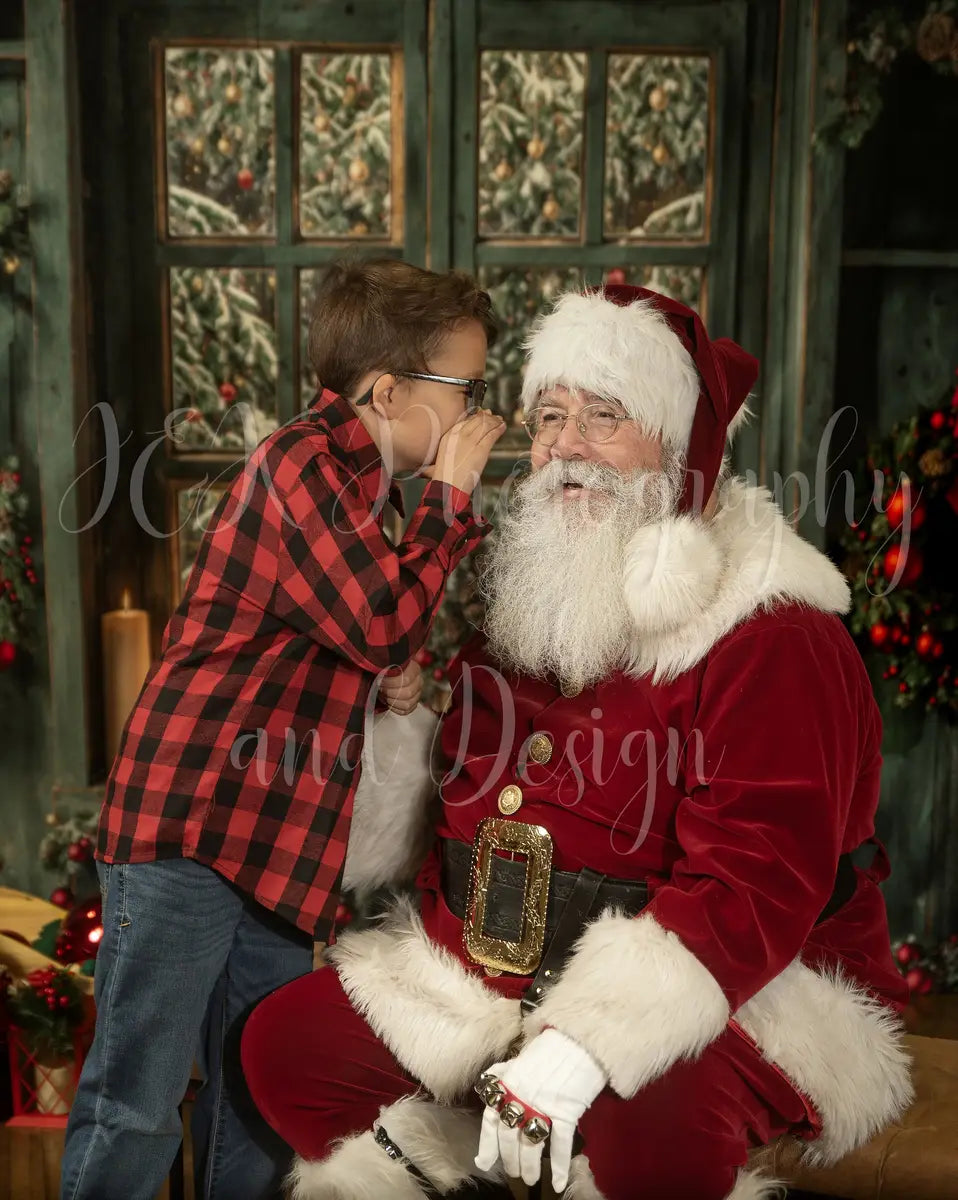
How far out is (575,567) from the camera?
1662mm

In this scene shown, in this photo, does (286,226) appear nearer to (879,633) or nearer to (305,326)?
(305,326)

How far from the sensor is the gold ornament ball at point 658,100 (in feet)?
8.79

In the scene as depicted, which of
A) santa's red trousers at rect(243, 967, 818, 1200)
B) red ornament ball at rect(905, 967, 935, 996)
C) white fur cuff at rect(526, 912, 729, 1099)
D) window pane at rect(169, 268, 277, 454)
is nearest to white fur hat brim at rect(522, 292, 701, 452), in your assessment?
white fur cuff at rect(526, 912, 729, 1099)

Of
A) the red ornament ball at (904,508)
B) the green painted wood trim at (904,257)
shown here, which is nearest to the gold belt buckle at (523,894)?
the red ornament ball at (904,508)

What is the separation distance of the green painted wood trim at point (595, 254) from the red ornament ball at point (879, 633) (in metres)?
0.92

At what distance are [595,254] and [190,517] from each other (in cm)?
114

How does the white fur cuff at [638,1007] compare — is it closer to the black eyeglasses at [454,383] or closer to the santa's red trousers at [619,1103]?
the santa's red trousers at [619,1103]

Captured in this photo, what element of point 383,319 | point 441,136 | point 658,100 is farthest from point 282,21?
point 383,319

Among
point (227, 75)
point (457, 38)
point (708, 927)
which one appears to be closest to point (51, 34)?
point (227, 75)

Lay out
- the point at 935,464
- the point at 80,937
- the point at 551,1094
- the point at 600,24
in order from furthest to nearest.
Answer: the point at 600,24 → the point at 935,464 → the point at 80,937 → the point at 551,1094

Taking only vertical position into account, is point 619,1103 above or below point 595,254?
below

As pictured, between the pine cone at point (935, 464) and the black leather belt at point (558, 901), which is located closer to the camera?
the black leather belt at point (558, 901)

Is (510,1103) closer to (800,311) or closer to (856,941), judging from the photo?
(856,941)

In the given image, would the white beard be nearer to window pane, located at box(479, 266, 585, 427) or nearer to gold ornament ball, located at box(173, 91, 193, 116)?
window pane, located at box(479, 266, 585, 427)
